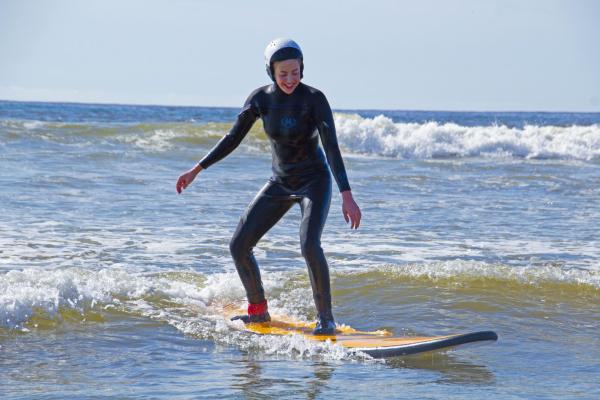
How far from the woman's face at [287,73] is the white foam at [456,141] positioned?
68.5 feet

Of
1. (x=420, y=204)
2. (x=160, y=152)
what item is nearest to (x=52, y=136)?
(x=160, y=152)

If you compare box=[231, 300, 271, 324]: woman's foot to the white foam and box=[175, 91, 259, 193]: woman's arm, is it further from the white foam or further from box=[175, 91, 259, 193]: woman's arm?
the white foam

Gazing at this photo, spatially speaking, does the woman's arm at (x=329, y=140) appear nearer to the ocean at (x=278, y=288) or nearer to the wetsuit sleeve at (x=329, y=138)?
the wetsuit sleeve at (x=329, y=138)

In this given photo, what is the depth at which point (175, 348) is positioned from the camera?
19.3 ft

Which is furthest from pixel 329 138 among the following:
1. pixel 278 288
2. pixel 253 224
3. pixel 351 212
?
pixel 278 288

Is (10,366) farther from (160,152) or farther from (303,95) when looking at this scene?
(160,152)

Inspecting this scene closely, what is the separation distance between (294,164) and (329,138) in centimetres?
35

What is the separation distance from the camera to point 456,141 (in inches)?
1156

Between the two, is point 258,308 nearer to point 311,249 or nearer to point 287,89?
point 311,249

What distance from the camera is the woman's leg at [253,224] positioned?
6.36 metres

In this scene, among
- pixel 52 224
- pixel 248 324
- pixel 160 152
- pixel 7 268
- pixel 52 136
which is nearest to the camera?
pixel 248 324

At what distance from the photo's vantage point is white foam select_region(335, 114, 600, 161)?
27766mm

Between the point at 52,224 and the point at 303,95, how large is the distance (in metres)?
5.18

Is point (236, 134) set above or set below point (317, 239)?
above
